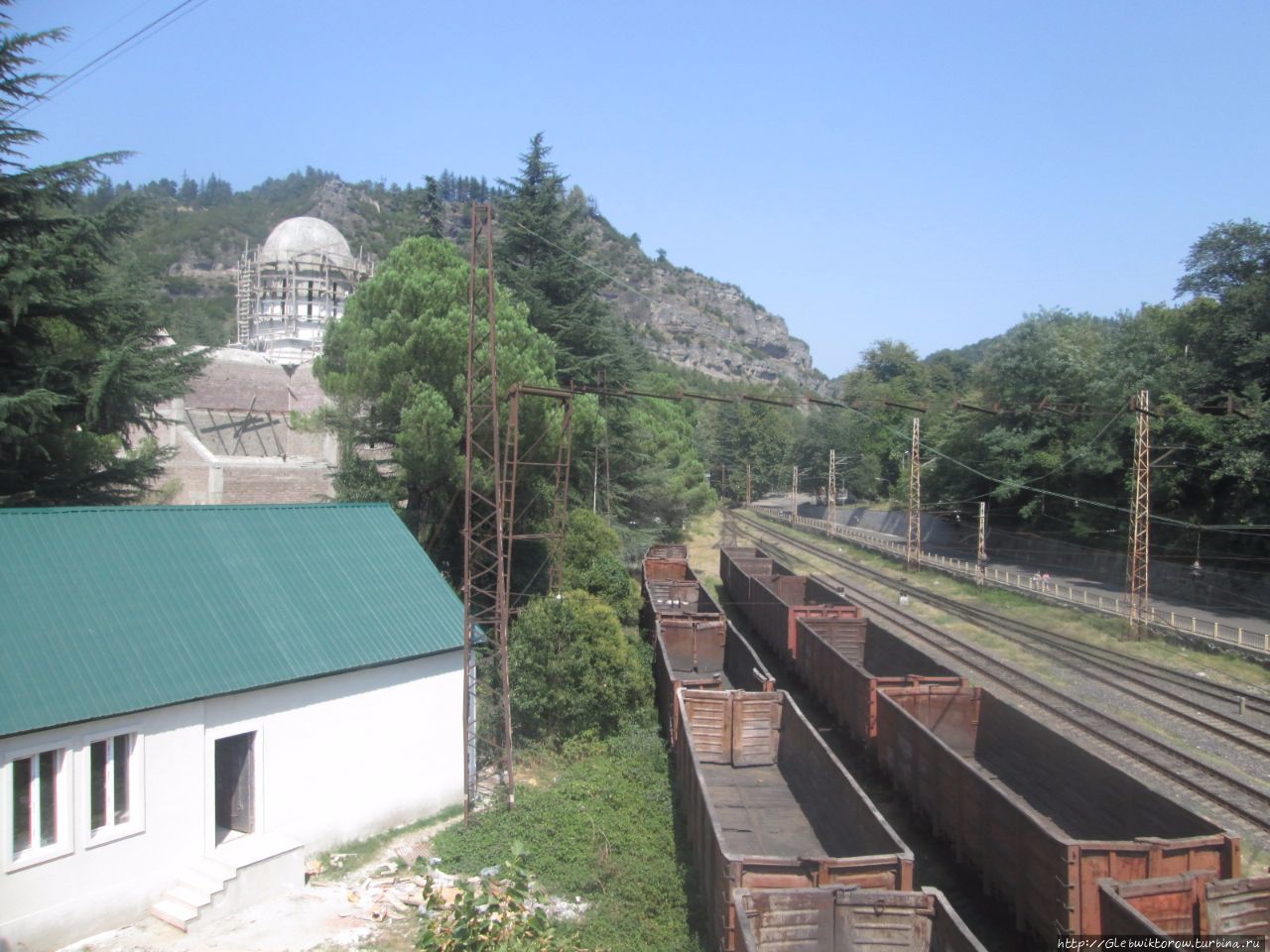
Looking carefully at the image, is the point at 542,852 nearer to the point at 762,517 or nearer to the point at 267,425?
the point at 267,425

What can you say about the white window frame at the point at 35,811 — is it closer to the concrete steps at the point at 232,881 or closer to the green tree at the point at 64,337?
the concrete steps at the point at 232,881

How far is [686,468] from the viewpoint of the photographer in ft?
169

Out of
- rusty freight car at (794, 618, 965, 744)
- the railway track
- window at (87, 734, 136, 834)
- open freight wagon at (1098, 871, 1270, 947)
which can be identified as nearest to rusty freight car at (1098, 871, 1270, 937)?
open freight wagon at (1098, 871, 1270, 947)

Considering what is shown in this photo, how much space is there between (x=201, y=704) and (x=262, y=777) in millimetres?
1534

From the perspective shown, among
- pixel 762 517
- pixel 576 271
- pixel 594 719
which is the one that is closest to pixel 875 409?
pixel 762 517

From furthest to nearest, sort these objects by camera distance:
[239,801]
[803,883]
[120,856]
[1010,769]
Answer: [1010,769] → [239,801] → [120,856] → [803,883]

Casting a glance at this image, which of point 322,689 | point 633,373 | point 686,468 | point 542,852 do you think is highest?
point 633,373

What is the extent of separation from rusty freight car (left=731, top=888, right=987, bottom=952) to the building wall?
770 cm

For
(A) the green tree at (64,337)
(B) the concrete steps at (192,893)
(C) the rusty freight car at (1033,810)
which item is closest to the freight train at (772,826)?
(C) the rusty freight car at (1033,810)

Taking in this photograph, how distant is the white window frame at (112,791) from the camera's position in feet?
35.5

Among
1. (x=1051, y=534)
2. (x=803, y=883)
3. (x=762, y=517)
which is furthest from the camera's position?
(x=762, y=517)

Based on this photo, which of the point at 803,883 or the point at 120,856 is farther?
the point at 120,856

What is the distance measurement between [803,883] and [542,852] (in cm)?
539

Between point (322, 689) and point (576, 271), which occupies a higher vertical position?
point (576, 271)
